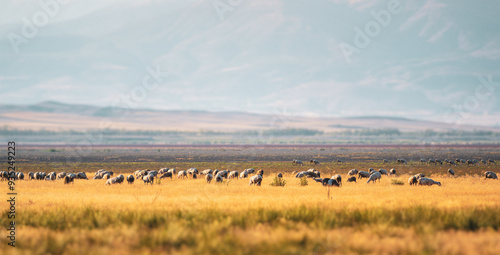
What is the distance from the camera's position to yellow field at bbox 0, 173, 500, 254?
13.4 metres

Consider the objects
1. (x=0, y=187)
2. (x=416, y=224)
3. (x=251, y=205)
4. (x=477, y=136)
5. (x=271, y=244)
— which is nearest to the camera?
(x=271, y=244)

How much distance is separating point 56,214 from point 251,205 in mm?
6116

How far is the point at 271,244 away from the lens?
1328cm

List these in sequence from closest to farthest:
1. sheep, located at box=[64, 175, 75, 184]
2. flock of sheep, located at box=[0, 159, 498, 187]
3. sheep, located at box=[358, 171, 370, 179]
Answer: flock of sheep, located at box=[0, 159, 498, 187]
sheep, located at box=[64, 175, 75, 184]
sheep, located at box=[358, 171, 370, 179]

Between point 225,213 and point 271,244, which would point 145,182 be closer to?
point 225,213

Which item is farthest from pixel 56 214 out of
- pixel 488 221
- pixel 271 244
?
pixel 488 221

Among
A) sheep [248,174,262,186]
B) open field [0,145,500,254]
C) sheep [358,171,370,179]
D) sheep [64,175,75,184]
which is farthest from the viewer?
sheep [358,171,370,179]

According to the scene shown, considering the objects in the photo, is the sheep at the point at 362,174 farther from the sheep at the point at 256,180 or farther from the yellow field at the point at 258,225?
the yellow field at the point at 258,225

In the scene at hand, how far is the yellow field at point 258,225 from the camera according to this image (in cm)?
1339

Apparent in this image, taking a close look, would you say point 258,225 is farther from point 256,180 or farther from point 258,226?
point 256,180

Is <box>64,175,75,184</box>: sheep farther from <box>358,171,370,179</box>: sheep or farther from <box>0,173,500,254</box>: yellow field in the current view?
<box>358,171,370,179</box>: sheep

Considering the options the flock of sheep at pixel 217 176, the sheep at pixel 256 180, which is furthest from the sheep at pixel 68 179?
the sheep at pixel 256 180

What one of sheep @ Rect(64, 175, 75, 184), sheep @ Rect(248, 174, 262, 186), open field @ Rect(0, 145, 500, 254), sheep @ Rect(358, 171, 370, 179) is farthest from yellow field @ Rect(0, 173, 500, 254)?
sheep @ Rect(358, 171, 370, 179)

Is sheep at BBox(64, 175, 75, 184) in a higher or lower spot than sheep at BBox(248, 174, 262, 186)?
lower
